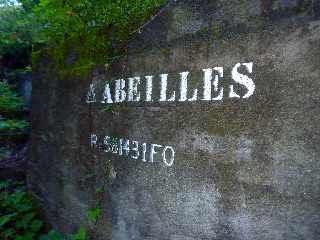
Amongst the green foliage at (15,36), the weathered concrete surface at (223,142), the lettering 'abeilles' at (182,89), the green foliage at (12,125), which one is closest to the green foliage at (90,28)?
the weathered concrete surface at (223,142)

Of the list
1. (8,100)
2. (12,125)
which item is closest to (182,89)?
(12,125)

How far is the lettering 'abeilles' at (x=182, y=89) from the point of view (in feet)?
7.63

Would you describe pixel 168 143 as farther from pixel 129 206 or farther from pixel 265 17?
pixel 265 17

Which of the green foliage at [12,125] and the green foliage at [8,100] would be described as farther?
the green foliage at [8,100]

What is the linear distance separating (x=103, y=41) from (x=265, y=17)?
1.80 meters

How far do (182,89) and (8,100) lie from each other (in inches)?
196

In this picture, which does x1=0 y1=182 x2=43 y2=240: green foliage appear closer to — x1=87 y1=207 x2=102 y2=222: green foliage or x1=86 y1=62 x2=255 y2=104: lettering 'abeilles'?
x1=87 y1=207 x2=102 y2=222: green foliage

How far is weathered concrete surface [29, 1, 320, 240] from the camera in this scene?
2.04 metres

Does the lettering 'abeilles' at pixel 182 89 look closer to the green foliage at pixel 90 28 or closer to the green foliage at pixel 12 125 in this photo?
the green foliage at pixel 90 28

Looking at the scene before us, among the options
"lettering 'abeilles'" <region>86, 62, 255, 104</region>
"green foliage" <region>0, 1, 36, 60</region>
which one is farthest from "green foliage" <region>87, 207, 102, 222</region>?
"green foliage" <region>0, 1, 36, 60</region>

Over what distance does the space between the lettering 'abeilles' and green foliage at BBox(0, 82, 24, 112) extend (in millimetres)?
3387

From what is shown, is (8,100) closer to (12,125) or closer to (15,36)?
(12,125)

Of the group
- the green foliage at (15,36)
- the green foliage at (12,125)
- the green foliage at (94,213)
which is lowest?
the green foliage at (94,213)

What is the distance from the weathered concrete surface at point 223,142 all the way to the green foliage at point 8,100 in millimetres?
3099
